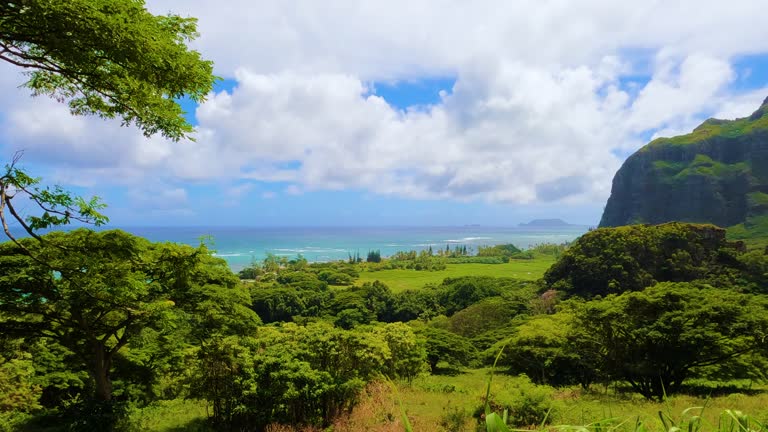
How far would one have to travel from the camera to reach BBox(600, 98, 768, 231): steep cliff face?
114 meters

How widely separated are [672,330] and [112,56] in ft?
67.1

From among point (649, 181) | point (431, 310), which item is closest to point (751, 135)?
point (649, 181)

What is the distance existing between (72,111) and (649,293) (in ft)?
70.1

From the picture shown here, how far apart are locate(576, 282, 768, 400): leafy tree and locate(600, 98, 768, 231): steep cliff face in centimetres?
11569

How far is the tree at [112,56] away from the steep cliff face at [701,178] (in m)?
136

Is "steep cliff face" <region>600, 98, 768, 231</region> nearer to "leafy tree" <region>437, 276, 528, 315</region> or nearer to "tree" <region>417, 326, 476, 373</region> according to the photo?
"leafy tree" <region>437, 276, 528, 315</region>

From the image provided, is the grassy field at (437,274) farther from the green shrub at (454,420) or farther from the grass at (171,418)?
the green shrub at (454,420)

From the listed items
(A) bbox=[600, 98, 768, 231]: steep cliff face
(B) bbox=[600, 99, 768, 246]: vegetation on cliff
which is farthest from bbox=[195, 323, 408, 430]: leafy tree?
(A) bbox=[600, 98, 768, 231]: steep cliff face

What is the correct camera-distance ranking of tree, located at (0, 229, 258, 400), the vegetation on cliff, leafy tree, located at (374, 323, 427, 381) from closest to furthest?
tree, located at (0, 229, 258, 400)
leafy tree, located at (374, 323, 427, 381)
the vegetation on cliff

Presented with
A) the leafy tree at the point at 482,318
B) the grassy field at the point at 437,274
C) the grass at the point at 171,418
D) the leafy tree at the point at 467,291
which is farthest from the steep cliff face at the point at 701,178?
the grass at the point at 171,418

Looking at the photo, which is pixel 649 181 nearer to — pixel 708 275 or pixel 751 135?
pixel 751 135

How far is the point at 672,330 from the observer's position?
17.1 metres

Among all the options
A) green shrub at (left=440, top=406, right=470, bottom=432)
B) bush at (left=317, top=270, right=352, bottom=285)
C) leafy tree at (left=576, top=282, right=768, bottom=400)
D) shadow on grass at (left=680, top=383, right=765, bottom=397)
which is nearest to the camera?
green shrub at (left=440, top=406, right=470, bottom=432)

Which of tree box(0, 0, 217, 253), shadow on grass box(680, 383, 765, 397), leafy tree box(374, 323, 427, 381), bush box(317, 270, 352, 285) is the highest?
tree box(0, 0, 217, 253)
